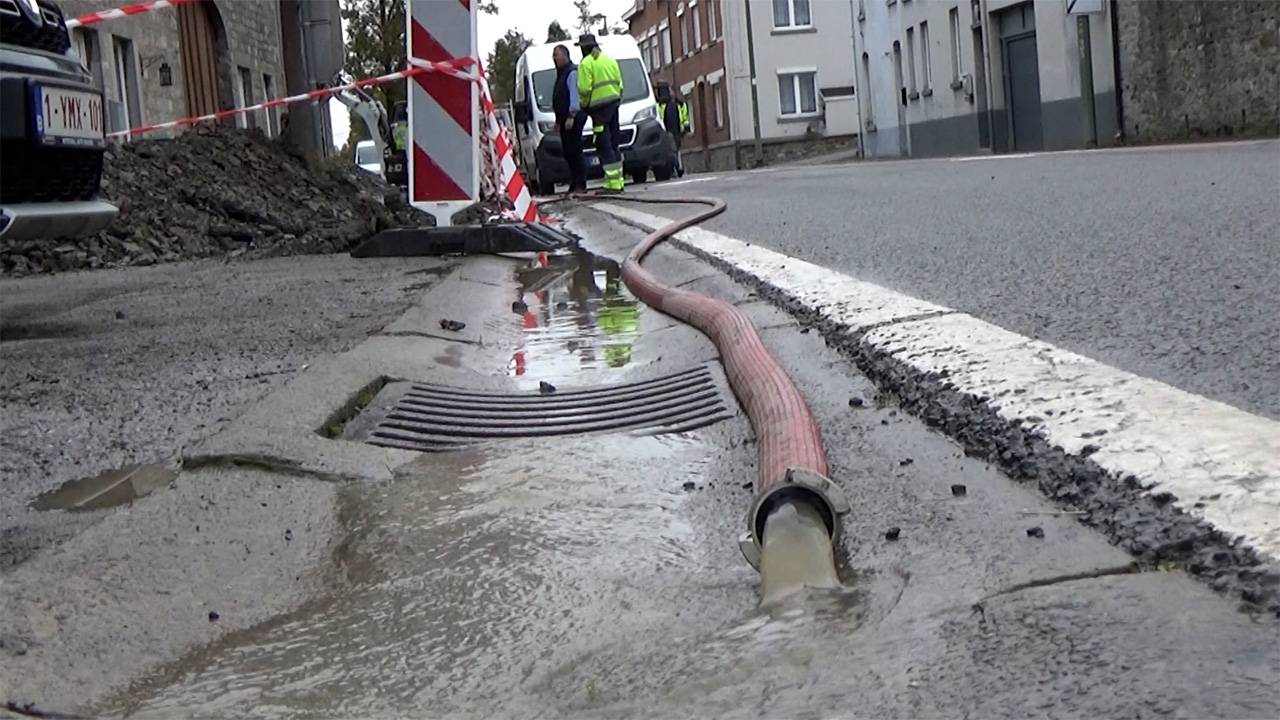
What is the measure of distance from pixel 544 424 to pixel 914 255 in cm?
306

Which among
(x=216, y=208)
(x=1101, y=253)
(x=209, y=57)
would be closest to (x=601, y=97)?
(x=209, y=57)

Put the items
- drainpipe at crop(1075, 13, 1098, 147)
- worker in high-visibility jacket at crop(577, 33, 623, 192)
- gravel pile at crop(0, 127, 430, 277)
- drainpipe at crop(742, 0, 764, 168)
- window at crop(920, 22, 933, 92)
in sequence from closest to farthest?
gravel pile at crop(0, 127, 430, 277) → worker in high-visibility jacket at crop(577, 33, 623, 192) → drainpipe at crop(1075, 13, 1098, 147) → window at crop(920, 22, 933, 92) → drainpipe at crop(742, 0, 764, 168)

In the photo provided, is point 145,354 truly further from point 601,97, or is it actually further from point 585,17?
point 585,17

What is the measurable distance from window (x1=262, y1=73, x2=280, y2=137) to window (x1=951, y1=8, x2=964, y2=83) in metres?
14.1

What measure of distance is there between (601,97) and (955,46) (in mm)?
16844

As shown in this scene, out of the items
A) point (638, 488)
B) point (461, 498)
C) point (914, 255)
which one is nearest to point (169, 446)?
point (461, 498)

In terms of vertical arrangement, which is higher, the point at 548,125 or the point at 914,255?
the point at 548,125

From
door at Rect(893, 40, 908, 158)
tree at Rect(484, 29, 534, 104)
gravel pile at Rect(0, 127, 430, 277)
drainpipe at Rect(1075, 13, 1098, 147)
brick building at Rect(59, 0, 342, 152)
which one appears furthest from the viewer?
tree at Rect(484, 29, 534, 104)

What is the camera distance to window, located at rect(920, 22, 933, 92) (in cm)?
3666

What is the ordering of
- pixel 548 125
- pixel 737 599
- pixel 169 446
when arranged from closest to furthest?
pixel 737 599 → pixel 169 446 → pixel 548 125

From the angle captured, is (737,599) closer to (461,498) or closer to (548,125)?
(461,498)

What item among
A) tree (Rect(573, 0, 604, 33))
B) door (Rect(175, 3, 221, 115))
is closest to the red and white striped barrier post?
door (Rect(175, 3, 221, 115))

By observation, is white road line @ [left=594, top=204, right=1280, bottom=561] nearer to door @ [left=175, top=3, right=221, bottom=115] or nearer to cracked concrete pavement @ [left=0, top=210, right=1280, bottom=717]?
cracked concrete pavement @ [left=0, top=210, right=1280, bottom=717]

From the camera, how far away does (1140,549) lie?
217 centimetres
